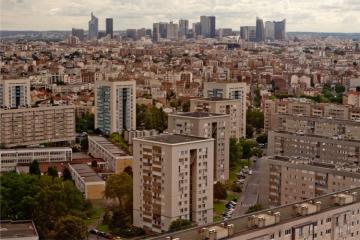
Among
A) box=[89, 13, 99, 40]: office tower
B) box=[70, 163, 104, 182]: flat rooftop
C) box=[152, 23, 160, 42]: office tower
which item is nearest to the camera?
box=[70, 163, 104, 182]: flat rooftop

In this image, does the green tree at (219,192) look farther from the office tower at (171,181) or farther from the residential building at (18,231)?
the residential building at (18,231)

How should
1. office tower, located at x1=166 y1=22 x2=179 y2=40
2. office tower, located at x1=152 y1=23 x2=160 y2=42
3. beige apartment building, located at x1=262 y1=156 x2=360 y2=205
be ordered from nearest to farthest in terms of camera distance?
beige apartment building, located at x1=262 y1=156 x2=360 y2=205, office tower, located at x1=152 y1=23 x2=160 y2=42, office tower, located at x1=166 y1=22 x2=179 y2=40

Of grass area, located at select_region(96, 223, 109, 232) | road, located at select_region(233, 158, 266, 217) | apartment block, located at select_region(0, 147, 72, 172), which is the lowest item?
grass area, located at select_region(96, 223, 109, 232)

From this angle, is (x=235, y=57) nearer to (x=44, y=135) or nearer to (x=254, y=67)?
(x=254, y=67)

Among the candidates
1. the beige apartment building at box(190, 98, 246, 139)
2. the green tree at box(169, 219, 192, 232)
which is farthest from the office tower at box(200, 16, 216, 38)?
the green tree at box(169, 219, 192, 232)

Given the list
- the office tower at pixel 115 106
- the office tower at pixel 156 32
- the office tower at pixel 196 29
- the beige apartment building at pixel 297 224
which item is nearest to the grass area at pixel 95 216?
the beige apartment building at pixel 297 224

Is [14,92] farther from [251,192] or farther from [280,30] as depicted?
[280,30]

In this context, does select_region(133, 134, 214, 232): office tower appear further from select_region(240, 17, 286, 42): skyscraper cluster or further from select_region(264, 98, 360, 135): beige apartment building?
select_region(240, 17, 286, 42): skyscraper cluster
